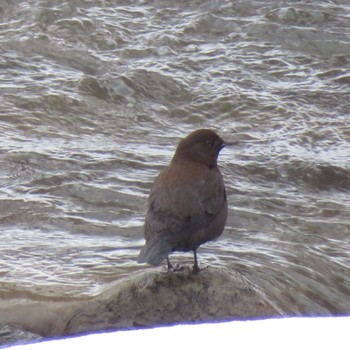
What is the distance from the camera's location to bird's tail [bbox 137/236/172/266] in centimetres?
533

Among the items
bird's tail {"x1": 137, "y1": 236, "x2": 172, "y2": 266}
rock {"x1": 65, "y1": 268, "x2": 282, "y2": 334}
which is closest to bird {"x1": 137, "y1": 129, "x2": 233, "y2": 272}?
bird's tail {"x1": 137, "y1": 236, "x2": 172, "y2": 266}

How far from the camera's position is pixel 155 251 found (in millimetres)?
5402

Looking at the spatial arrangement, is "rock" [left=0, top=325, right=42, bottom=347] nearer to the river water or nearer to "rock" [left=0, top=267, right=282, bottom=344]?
"rock" [left=0, top=267, right=282, bottom=344]

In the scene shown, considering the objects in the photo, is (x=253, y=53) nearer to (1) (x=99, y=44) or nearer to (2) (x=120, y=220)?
(1) (x=99, y=44)

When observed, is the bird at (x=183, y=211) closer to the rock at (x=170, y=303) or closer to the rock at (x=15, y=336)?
the rock at (x=170, y=303)

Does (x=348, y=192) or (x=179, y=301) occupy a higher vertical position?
(x=179, y=301)


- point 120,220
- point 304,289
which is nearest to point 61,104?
point 120,220

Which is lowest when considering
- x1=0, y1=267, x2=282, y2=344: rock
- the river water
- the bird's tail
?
the river water

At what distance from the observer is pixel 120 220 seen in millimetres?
7133

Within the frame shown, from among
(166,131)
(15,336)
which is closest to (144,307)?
(15,336)

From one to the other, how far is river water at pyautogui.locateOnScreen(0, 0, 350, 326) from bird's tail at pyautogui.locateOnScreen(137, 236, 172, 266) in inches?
13.2

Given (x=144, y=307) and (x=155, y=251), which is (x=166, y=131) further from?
(x=144, y=307)

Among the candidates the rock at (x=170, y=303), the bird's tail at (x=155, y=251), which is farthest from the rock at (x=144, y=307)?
the bird's tail at (x=155, y=251)

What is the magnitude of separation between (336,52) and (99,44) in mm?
2405
